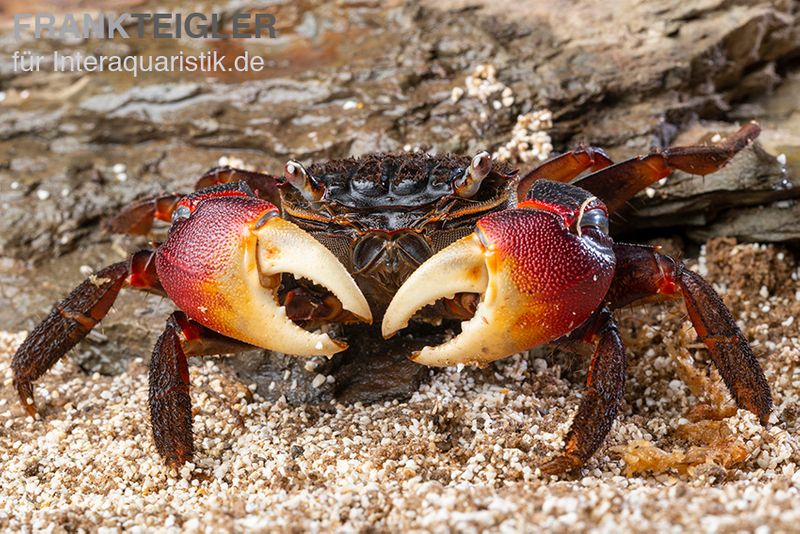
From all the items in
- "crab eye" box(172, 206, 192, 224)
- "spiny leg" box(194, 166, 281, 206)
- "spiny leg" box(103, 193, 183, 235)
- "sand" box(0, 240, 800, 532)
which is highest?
"crab eye" box(172, 206, 192, 224)

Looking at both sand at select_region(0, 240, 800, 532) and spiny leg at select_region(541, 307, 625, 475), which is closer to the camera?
sand at select_region(0, 240, 800, 532)

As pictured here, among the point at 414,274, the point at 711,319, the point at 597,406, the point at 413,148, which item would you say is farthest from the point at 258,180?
the point at 711,319

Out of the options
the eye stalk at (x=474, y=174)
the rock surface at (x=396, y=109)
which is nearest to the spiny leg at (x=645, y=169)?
the rock surface at (x=396, y=109)

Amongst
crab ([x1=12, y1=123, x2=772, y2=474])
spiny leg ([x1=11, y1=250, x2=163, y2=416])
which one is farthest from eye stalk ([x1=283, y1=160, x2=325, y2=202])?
spiny leg ([x1=11, y1=250, x2=163, y2=416])

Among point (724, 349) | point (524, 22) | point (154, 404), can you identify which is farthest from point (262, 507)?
point (524, 22)

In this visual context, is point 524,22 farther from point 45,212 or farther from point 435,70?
point 45,212

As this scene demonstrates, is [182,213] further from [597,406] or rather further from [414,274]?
[597,406]

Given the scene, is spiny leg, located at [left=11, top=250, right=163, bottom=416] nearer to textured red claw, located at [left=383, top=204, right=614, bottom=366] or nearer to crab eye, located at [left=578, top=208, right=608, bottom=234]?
textured red claw, located at [left=383, top=204, right=614, bottom=366]
